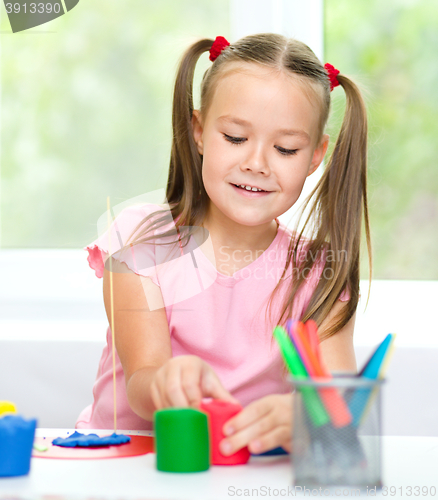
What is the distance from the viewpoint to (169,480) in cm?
44

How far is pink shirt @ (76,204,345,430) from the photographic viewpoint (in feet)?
A: 2.85

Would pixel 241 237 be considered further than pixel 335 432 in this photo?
Yes

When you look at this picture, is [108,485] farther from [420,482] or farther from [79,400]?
[79,400]

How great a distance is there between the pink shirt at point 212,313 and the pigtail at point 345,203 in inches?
1.7

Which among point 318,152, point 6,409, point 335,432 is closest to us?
point 335,432

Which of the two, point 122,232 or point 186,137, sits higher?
point 186,137

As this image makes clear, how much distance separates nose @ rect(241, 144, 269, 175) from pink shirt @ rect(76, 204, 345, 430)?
0.58 feet

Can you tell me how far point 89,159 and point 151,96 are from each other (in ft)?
0.67

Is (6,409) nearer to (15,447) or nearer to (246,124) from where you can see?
(15,447)

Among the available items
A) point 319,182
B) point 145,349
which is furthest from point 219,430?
point 319,182

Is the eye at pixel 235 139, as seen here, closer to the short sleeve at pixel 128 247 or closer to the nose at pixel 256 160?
the nose at pixel 256 160

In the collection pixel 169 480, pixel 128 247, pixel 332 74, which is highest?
pixel 332 74

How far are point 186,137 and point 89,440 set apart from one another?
503 mm

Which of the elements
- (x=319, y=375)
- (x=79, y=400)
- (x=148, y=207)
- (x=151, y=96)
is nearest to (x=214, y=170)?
(x=148, y=207)
